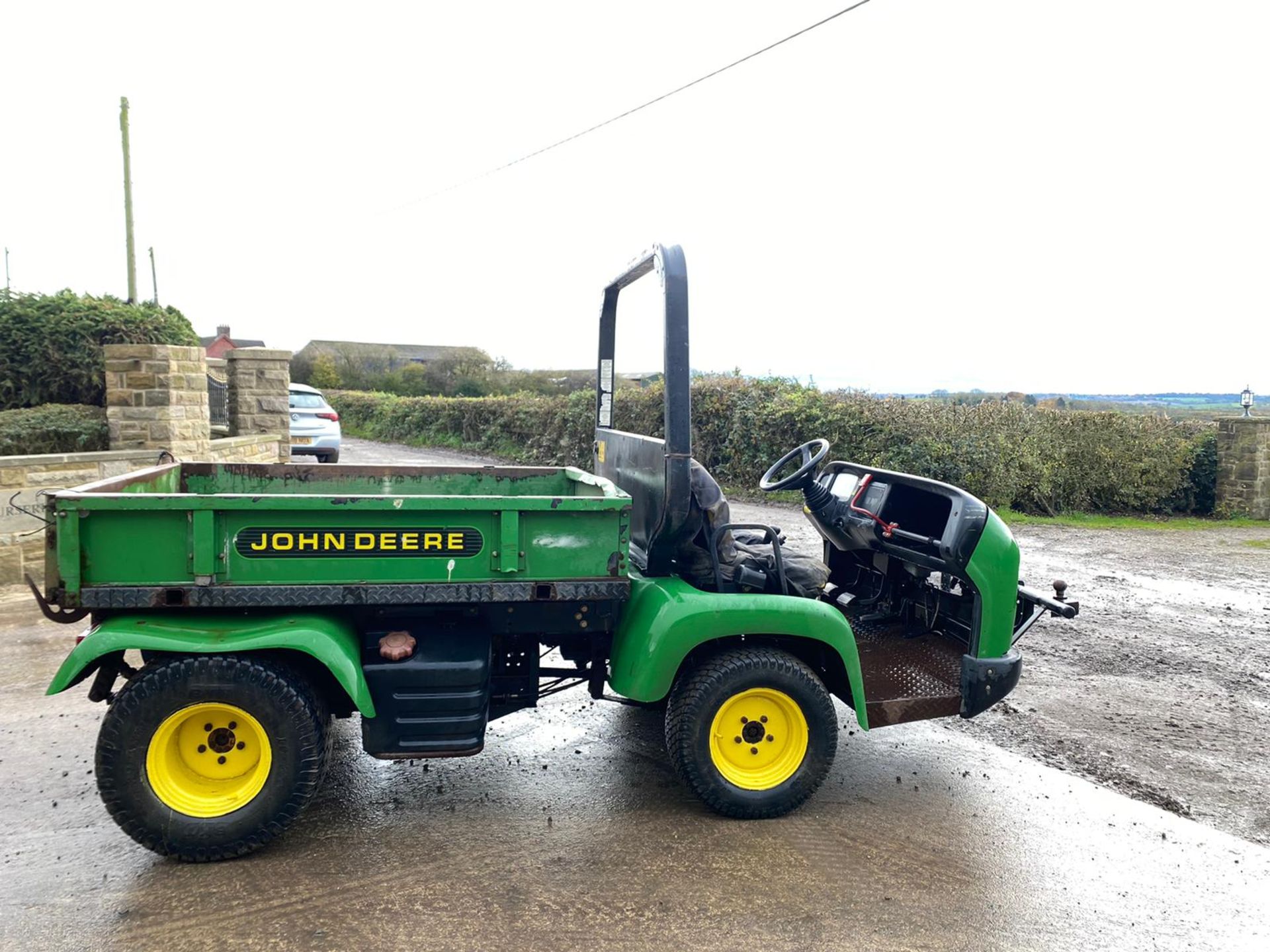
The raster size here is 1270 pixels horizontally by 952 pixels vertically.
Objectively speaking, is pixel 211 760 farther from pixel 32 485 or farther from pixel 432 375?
pixel 432 375

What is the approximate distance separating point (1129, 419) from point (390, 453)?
1607cm

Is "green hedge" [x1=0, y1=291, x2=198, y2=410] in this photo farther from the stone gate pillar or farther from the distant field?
the distant field

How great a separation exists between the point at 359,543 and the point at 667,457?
1.31 metres

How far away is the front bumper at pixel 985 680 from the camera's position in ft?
13.8

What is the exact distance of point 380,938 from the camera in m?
3.04

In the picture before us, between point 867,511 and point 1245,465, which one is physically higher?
point 867,511

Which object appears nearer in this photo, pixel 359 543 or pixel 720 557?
pixel 359 543

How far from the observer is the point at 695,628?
3877mm

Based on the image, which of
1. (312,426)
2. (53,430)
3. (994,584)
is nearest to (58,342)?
(53,430)

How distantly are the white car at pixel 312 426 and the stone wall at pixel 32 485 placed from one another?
23.6 feet

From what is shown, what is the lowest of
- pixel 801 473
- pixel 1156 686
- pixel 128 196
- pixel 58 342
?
pixel 1156 686

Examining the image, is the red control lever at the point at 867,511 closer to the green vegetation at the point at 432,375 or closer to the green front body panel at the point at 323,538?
the green front body panel at the point at 323,538

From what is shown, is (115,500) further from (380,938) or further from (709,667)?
(709,667)

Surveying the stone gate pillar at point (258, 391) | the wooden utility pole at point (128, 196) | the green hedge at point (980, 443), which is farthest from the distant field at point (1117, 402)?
the wooden utility pole at point (128, 196)
